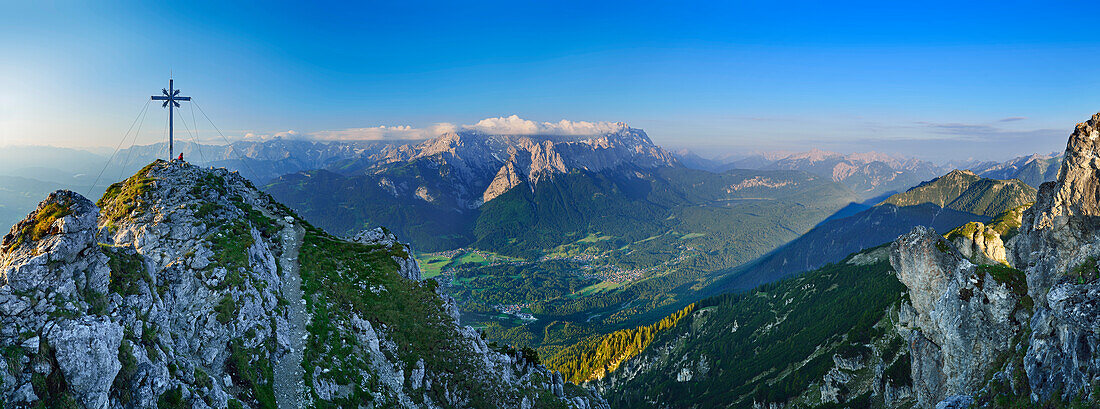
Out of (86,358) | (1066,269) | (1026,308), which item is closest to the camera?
(86,358)

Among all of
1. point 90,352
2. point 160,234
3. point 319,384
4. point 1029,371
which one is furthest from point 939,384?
point 160,234

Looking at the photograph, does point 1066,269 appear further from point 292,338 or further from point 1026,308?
point 292,338

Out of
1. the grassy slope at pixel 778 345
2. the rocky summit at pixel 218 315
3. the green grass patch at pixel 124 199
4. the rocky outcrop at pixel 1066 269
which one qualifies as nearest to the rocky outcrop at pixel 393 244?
the rocky summit at pixel 218 315

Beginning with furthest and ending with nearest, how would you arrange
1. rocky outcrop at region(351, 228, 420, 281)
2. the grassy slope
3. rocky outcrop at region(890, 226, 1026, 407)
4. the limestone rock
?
the grassy slope
rocky outcrop at region(351, 228, 420, 281)
rocky outcrop at region(890, 226, 1026, 407)
the limestone rock

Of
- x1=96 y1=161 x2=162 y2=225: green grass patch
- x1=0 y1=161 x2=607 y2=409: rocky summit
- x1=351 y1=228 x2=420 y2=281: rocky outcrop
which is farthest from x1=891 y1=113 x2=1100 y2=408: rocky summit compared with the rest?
x1=96 y1=161 x2=162 y2=225: green grass patch

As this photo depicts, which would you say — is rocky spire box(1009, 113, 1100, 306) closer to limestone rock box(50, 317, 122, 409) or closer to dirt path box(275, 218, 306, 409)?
dirt path box(275, 218, 306, 409)

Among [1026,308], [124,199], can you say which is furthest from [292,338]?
[1026,308]

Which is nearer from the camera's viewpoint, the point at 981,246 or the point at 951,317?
the point at 951,317

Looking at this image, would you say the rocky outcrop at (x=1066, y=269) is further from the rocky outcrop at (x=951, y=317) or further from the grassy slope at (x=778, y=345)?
the grassy slope at (x=778, y=345)
